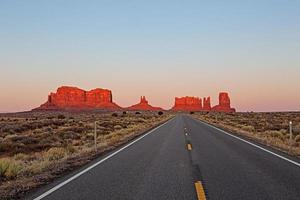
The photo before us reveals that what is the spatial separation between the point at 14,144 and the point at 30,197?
62.4ft

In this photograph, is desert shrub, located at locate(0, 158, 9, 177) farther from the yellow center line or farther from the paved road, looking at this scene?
the yellow center line

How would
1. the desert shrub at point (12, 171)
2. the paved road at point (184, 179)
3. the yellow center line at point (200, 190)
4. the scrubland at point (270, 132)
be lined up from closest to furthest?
the yellow center line at point (200, 190) → the paved road at point (184, 179) → the desert shrub at point (12, 171) → the scrubland at point (270, 132)

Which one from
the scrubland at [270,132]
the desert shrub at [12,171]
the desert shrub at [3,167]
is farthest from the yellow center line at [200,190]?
the scrubland at [270,132]

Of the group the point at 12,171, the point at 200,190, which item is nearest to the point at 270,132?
the point at 12,171

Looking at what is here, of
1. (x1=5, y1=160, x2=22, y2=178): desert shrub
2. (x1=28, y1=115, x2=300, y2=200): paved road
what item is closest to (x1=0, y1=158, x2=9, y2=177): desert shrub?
(x1=5, y1=160, x2=22, y2=178): desert shrub

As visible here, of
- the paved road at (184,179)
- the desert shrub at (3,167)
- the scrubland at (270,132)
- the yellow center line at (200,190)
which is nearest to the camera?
the yellow center line at (200,190)

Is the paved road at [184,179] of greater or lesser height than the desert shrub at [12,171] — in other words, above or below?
below

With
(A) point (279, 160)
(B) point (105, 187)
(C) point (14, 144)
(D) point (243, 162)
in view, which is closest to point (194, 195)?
(B) point (105, 187)

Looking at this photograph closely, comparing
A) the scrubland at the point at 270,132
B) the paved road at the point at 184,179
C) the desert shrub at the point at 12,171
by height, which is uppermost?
the desert shrub at the point at 12,171

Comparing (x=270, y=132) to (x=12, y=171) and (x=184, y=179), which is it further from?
(x=12, y=171)

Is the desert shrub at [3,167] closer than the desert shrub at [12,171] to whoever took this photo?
No

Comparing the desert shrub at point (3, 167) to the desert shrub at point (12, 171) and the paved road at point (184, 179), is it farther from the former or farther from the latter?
the paved road at point (184, 179)

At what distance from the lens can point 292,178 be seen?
922 cm

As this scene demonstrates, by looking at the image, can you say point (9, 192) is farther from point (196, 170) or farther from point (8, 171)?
point (196, 170)
